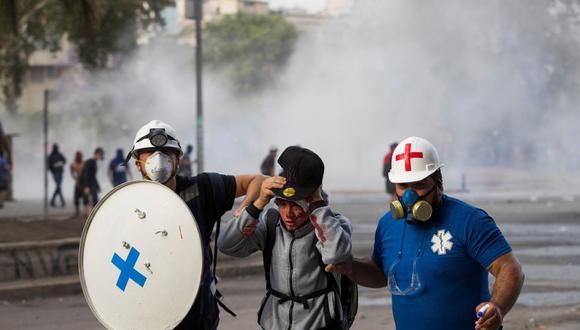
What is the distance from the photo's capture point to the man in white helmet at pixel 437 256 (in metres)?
3.79

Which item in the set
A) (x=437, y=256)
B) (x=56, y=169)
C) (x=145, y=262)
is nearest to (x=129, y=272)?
(x=145, y=262)

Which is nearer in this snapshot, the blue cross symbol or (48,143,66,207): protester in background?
the blue cross symbol

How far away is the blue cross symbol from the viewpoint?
3.81 metres

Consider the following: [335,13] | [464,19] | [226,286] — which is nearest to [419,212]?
[226,286]

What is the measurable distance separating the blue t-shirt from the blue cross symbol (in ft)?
3.29

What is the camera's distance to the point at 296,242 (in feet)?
13.3

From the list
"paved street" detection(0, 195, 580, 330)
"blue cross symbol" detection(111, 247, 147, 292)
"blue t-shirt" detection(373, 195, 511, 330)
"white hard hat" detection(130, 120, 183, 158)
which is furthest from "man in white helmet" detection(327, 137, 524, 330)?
"paved street" detection(0, 195, 580, 330)

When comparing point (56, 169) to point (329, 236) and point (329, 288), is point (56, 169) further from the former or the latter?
point (329, 236)

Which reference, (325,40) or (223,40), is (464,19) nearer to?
(325,40)

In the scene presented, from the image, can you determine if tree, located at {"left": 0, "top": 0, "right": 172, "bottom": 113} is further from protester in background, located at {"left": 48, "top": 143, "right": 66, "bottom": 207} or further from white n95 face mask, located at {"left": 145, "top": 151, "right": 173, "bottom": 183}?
white n95 face mask, located at {"left": 145, "top": 151, "right": 173, "bottom": 183}

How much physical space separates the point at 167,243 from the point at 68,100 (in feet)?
208

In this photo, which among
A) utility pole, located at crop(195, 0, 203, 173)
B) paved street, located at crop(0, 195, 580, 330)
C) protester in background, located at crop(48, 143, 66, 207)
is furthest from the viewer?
protester in background, located at crop(48, 143, 66, 207)

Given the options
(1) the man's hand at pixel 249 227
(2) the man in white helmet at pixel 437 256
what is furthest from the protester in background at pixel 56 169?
(2) the man in white helmet at pixel 437 256

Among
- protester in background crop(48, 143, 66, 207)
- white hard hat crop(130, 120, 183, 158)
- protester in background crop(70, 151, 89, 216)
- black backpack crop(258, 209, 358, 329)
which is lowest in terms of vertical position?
protester in background crop(48, 143, 66, 207)
